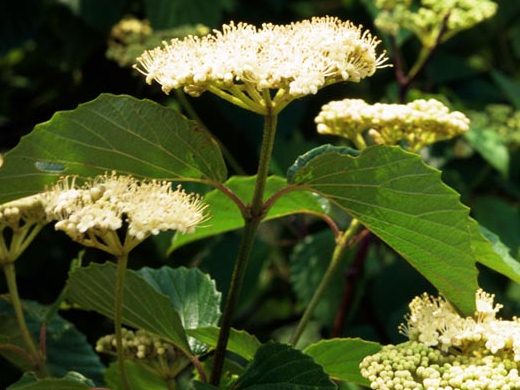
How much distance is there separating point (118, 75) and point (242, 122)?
1.21 ft

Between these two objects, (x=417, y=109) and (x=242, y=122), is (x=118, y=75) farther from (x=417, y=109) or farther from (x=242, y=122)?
(x=417, y=109)

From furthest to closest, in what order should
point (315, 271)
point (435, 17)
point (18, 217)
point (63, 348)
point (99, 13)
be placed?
point (99, 13)
point (315, 271)
point (435, 17)
point (63, 348)
point (18, 217)

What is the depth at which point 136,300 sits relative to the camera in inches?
58.4

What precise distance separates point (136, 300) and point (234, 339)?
0.15 meters

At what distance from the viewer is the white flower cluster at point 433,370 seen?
1.30 meters

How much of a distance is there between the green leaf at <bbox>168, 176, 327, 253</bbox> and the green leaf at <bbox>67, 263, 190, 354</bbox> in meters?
0.22

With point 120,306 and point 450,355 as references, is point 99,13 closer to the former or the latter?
point 120,306

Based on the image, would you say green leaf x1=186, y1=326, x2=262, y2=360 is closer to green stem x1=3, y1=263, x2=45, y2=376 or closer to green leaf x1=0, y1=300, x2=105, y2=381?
green stem x1=3, y1=263, x2=45, y2=376

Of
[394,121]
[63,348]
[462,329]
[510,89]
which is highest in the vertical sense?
[510,89]

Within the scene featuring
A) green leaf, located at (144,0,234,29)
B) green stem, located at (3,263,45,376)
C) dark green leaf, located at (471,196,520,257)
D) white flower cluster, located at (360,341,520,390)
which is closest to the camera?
white flower cluster, located at (360,341,520,390)

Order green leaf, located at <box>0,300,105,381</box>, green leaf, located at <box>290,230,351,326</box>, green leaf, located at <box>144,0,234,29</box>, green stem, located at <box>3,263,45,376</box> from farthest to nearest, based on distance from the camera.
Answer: green leaf, located at <box>144,0,234,29</box>
green leaf, located at <box>290,230,351,326</box>
green leaf, located at <box>0,300,105,381</box>
green stem, located at <box>3,263,45,376</box>

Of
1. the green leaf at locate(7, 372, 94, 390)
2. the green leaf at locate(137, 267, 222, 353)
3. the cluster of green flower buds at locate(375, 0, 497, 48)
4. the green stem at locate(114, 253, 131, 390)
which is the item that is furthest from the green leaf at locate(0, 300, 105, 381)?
the cluster of green flower buds at locate(375, 0, 497, 48)

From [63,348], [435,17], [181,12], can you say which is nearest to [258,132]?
[181,12]

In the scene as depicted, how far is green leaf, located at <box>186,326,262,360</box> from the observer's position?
59.4 inches
